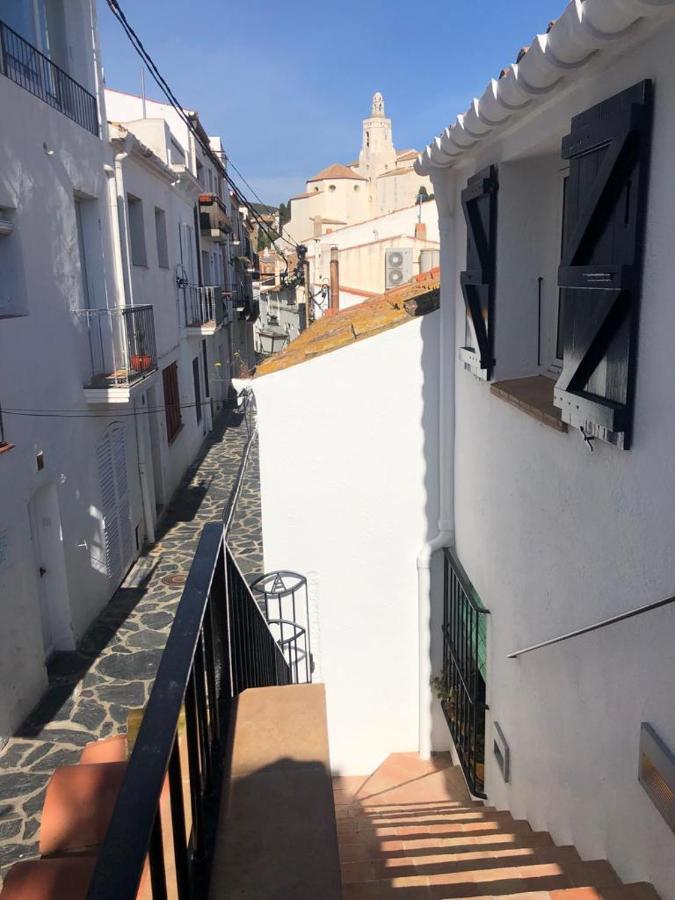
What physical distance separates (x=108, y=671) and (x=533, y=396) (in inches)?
265

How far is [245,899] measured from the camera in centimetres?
188

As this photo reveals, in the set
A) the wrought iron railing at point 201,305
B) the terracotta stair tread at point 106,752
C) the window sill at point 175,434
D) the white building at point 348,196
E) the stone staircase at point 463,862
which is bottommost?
the stone staircase at point 463,862

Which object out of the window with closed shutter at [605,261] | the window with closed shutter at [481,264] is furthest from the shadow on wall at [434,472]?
the window with closed shutter at [605,261]

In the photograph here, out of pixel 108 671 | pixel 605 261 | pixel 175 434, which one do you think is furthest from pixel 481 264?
pixel 175 434

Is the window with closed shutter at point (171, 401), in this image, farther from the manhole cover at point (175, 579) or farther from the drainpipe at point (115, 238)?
the manhole cover at point (175, 579)

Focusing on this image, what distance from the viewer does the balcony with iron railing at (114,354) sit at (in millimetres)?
9805

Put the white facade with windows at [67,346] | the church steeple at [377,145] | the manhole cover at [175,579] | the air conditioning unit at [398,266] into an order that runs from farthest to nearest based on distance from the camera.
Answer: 1. the church steeple at [377,145]
2. the air conditioning unit at [398,266]
3. the manhole cover at [175,579]
4. the white facade with windows at [67,346]

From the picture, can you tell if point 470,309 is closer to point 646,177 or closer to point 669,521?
point 646,177

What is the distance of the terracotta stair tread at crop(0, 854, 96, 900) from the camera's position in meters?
2.46

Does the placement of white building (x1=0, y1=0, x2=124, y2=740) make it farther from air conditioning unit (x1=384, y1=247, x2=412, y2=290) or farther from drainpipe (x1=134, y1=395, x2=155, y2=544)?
air conditioning unit (x1=384, y1=247, x2=412, y2=290)

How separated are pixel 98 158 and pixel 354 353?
6315 mm

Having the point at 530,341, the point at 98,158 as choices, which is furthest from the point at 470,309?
the point at 98,158

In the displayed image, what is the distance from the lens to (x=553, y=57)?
9.68ft

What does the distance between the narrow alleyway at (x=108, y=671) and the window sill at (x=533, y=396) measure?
472 centimetres
